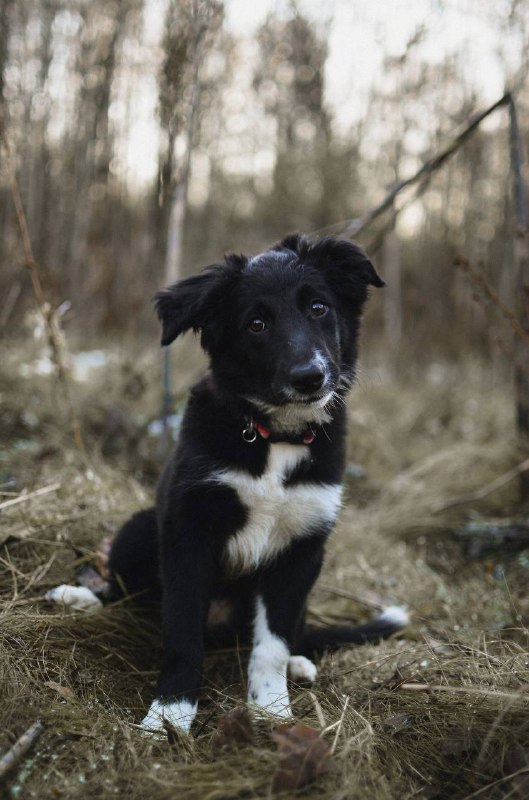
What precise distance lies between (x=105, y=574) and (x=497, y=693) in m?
1.71

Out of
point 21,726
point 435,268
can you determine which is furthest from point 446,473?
point 435,268

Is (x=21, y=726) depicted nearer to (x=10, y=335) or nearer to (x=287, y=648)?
(x=287, y=648)

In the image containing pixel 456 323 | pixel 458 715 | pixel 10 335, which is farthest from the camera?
pixel 456 323

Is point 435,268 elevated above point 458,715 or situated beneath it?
elevated above

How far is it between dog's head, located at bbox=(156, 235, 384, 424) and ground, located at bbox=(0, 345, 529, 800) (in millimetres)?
427

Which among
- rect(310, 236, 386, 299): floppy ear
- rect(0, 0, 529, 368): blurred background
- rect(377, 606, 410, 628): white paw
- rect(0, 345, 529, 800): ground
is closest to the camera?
rect(0, 345, 529, 800): ground

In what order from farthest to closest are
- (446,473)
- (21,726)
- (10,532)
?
(446,473) → (10,532) → (21,726)

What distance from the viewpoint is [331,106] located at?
44.8 ft

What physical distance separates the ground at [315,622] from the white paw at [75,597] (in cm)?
4

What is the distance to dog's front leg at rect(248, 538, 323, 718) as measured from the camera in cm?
231

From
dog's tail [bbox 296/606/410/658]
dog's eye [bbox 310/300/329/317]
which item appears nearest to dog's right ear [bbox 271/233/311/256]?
dog's eye [bbox 310/300/329/317]

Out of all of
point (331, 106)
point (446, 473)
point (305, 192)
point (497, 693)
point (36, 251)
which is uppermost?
point (331, 106)

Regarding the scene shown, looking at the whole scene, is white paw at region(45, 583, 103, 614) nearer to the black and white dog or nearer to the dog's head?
the black and white dog

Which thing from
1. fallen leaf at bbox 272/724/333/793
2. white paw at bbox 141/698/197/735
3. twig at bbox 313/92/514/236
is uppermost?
twig at bbox 313/92/514/236
